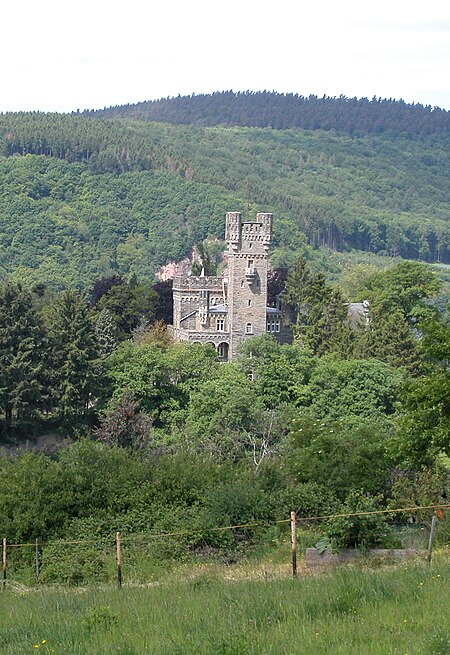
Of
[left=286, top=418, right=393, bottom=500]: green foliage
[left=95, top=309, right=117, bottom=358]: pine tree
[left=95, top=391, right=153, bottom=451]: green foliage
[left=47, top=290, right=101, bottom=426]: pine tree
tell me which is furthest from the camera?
[left=95, top=309, right=117, bottom=358]: pine tree

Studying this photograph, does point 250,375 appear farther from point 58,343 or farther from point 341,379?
point 58,343

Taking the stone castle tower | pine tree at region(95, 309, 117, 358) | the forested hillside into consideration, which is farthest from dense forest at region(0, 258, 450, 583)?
the forested hillside

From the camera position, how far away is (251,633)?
1246 centimetres

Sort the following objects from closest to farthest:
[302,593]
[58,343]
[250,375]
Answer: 1. [302,593]
2. [58,343]
3. [250,375]

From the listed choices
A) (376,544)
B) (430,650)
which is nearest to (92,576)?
(376,544)

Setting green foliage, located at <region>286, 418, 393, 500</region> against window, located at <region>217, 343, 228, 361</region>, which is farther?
window, located at <region>217, 343, 228, 361</region>

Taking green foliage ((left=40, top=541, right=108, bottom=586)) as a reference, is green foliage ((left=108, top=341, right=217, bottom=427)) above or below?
below

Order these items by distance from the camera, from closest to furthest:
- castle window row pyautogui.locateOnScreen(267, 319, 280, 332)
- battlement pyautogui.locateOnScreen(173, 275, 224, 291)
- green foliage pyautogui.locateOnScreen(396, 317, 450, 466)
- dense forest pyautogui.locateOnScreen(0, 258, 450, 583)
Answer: green foliage pyautogui.locateOnScreen(396, 317, 450, 466)
dense forest pyautogui.locateOnScreen(0, 258, 450, 583)
castle window row pyautogui.locateOnScreen(267, 319, 280, 332)
battlement pyautogui.locateOnScreen(173, 275, 224, 291)

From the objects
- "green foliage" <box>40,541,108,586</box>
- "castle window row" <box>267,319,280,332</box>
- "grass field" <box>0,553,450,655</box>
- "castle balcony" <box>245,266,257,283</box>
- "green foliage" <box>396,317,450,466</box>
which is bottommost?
"green foliage" <box>40,541,108,586</box>

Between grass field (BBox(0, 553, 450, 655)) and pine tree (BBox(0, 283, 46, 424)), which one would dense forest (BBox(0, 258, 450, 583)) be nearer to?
pine tree (BBox(0, 283, 46, 424))

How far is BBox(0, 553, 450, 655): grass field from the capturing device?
470 inches

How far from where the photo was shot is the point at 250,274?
221 feet

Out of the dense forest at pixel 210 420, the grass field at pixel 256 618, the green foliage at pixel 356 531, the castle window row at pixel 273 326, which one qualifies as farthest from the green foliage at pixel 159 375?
the grass field at pixel 256 618

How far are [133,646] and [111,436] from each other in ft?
111
